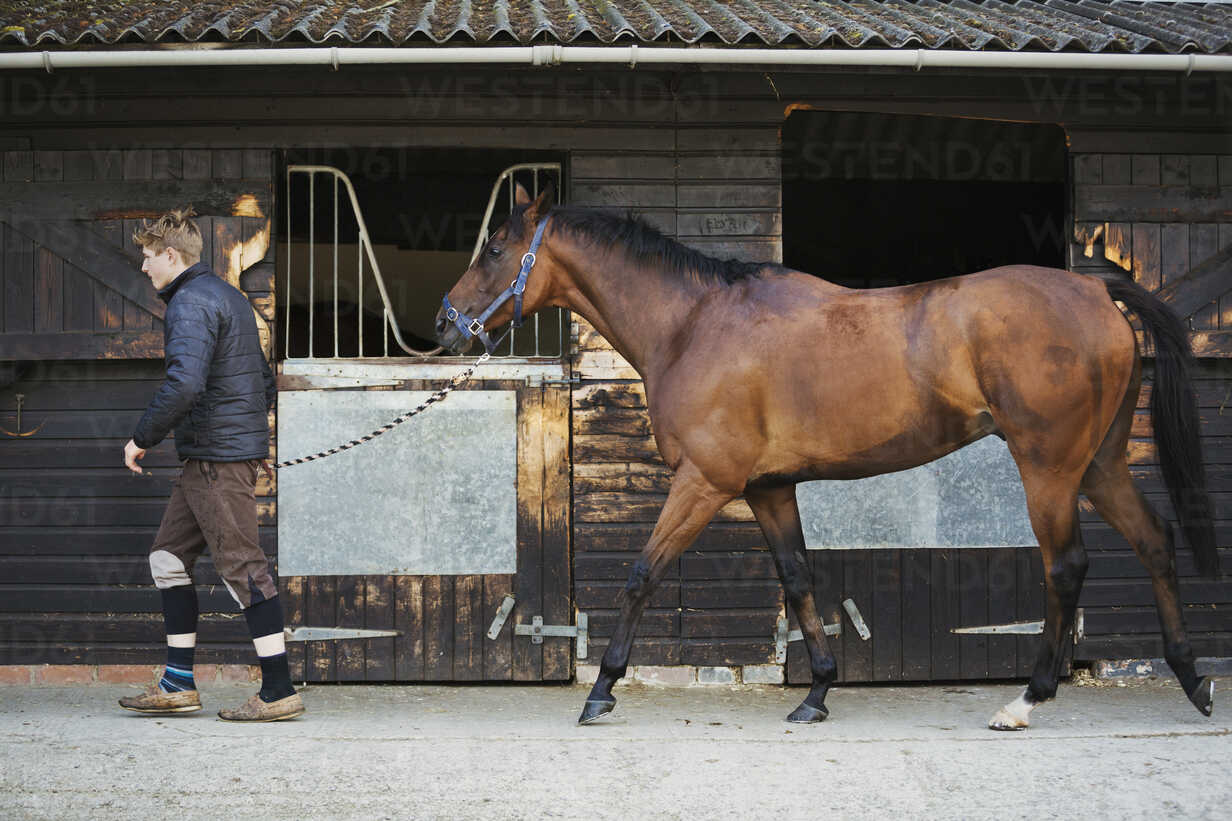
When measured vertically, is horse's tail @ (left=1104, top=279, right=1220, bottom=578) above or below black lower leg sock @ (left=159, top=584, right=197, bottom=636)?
above

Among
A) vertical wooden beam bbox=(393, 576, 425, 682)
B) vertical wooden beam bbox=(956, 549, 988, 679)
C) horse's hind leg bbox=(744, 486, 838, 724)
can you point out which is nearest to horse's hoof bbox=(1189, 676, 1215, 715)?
vertical wooden beam bbox=(956, 549, 988, 679)

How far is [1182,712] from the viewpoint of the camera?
16.7 feet

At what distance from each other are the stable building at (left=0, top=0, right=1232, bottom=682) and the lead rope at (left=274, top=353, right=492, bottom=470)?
8 centimetres

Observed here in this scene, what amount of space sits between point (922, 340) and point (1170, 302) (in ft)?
6.31

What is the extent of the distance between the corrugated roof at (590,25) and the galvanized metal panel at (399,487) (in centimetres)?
165

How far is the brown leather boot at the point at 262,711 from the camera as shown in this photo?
4.77 metres

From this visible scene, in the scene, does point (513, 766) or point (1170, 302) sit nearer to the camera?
point (513, 766)

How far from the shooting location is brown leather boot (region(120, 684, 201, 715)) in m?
4.85

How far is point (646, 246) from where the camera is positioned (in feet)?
16.7

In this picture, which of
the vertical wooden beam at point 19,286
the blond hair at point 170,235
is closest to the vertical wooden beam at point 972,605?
the blond hair at point 170,235

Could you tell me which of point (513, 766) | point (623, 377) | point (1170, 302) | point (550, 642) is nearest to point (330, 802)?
point (513, 766)

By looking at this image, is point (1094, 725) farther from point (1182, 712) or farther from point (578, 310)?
point (578, 310)

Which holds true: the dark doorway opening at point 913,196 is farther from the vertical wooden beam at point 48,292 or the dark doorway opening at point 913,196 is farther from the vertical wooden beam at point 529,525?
the vertical wooden beam at point 48,292

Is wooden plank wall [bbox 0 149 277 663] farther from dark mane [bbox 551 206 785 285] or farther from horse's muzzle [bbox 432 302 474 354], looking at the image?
dark mane [bbox 551 206 785 285]
